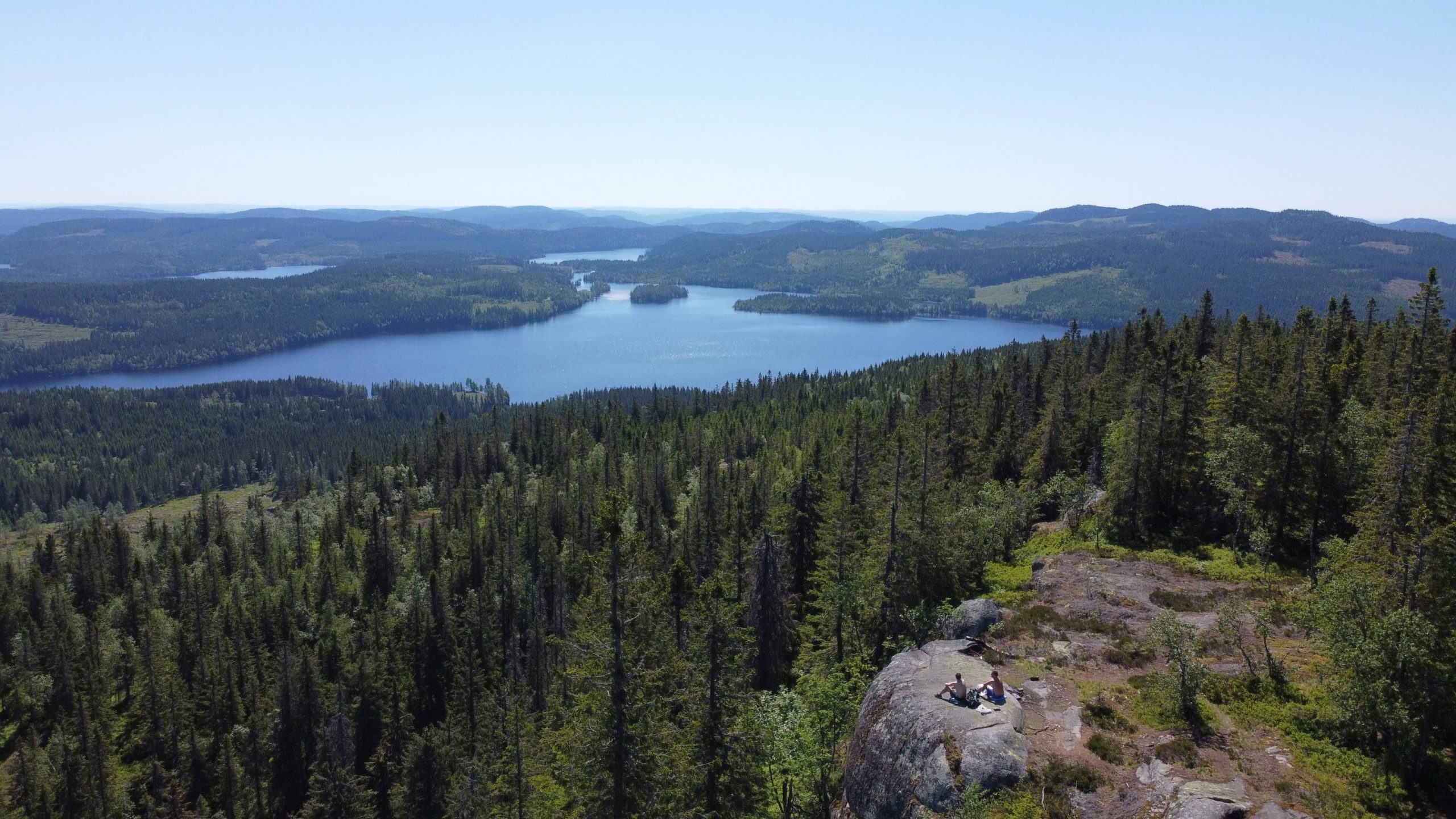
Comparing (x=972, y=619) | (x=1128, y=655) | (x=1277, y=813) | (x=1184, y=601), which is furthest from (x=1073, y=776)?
(x=1184, y=601)

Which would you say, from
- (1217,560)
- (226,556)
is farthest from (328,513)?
(1217,560)

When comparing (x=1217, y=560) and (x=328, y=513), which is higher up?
(x=1217, y=560)

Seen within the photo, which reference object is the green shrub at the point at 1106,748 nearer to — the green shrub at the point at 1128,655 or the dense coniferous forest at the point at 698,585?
the dense coniferous forest at the point at 698,585

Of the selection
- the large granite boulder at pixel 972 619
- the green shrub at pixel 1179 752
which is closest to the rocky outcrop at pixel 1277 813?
the green shrub at pixel 1179 752

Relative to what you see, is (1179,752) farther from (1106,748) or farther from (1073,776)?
(1073,776)

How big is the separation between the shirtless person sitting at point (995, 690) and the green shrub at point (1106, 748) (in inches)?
127

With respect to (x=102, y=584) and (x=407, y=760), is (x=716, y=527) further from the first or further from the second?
(x=102, y=584)

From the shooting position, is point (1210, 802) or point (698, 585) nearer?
point (1210, 802)

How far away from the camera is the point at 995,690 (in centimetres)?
2964

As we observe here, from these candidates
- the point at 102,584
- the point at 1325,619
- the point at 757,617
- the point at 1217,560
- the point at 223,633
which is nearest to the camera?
the point at 1325,619

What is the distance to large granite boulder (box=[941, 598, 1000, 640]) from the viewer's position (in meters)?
39.8

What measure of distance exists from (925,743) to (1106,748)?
20.0 feet

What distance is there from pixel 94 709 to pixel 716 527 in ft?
251

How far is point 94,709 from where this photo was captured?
9131cm
